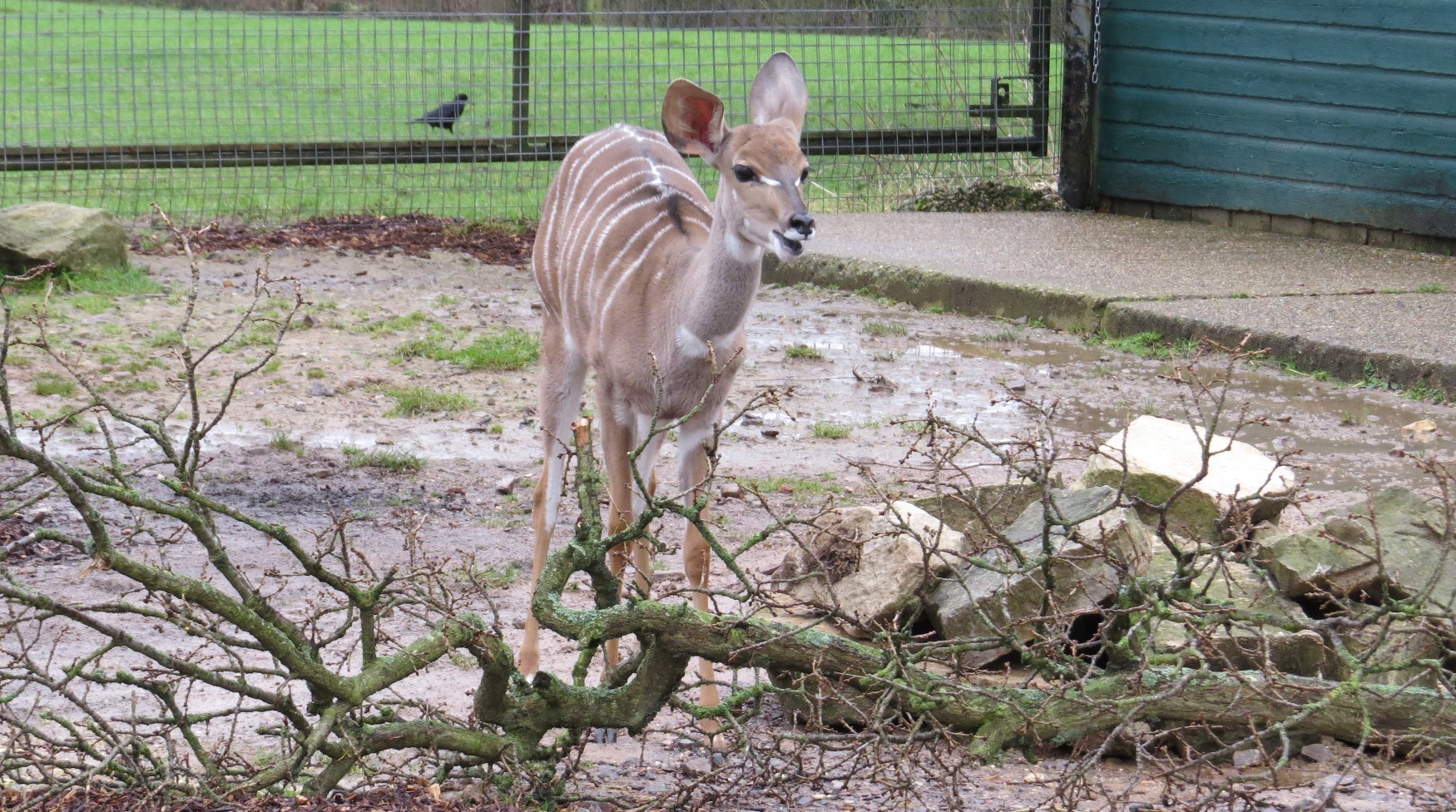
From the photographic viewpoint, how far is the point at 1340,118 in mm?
8719

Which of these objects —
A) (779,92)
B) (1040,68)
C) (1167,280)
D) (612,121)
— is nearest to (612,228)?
(779,92)

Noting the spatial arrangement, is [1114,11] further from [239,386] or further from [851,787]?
[851,787]

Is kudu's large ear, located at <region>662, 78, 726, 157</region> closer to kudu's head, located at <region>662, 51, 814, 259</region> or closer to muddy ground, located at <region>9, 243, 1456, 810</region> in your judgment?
kudu's head, located at <region>662, 51, 814, 259</region>

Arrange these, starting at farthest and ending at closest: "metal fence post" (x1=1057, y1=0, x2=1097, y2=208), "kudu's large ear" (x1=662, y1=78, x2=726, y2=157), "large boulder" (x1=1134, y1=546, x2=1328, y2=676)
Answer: "metal fence post" (x1=1057, y1=0, x2=1097, y2=208), "kudu's large ear" (x1=662, y1=78, x2=726, y2=157), "large boulder" (x1=1134, y1=546, x2=1328, y2=676)

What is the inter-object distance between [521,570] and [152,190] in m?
6.98

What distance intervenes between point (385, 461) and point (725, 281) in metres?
2.02

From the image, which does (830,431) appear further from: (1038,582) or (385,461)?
(1038,582)

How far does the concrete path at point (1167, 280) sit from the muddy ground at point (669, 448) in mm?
153

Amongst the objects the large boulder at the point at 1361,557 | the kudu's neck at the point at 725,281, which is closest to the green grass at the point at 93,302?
the kudu's neck at the point at 725,281

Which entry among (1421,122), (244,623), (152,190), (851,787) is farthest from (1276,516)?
(152,190)

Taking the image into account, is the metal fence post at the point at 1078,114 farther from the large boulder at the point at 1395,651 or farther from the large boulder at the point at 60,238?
the large boulder at the point at 1395,651

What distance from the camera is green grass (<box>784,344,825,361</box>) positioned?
700 centimetres

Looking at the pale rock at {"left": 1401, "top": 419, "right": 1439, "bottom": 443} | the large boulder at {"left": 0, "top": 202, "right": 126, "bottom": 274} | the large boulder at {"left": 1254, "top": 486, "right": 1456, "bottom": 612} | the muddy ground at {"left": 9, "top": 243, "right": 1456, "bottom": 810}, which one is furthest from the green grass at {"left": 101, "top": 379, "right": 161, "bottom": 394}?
the pale rock at {"left": 1401, "top": 419, "right": 1439, "bottom": 443}

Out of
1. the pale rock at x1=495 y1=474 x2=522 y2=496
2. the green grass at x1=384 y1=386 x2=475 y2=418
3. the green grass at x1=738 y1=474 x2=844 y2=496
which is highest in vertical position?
the green grass at x1=384 y1=386 x2=475 y2=418
